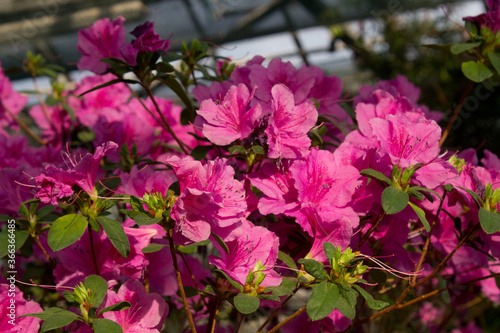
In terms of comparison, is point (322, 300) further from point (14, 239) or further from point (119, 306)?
point (14, 239)

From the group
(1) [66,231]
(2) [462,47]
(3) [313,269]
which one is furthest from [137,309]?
(2) [462,47]

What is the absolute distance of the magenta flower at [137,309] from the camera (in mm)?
747

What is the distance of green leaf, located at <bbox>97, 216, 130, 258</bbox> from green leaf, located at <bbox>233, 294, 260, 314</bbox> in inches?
7.0

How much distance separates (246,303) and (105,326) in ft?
0.66

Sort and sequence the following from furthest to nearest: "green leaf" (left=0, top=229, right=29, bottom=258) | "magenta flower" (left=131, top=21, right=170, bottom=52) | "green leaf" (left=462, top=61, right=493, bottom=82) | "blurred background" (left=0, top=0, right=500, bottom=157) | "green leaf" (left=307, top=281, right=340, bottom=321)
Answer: "blurred background" (left=0, top=0, right=500, bottom=157)
"green leaf" (left=462, top=61, right=493, bottom=82)
"magenta flower" (left=131, top=21, right=170, bottom=52)
"green leaf" (left=0, top=229, right=29, bottom=258)
"green leaf" (left=307, top=281, right=340, bottom=321)

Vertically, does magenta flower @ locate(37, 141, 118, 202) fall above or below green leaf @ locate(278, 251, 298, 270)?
above

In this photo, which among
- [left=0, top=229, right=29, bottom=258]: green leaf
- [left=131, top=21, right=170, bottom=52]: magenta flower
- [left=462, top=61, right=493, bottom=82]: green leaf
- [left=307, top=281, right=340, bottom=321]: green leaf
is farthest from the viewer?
[left=462, top=61, right=493, bottom=82]: green leaf

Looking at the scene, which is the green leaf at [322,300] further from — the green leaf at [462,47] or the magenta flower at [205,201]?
the green leaf at [462,47]

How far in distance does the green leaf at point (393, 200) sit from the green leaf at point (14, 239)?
1.88ft

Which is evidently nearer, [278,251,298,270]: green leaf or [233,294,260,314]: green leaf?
[233,294,260,314]: green leaf

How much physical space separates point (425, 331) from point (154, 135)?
119 centimetres

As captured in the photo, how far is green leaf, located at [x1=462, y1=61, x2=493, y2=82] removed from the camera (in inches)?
36.2

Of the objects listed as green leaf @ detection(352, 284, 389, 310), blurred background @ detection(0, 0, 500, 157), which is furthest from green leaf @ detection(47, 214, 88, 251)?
blurred background @ detection(0, 0, 500, 157)

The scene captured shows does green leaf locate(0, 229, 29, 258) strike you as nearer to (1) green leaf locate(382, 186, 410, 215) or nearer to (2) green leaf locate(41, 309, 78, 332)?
(2) green leaf locate(41, 309, 78, 332)
